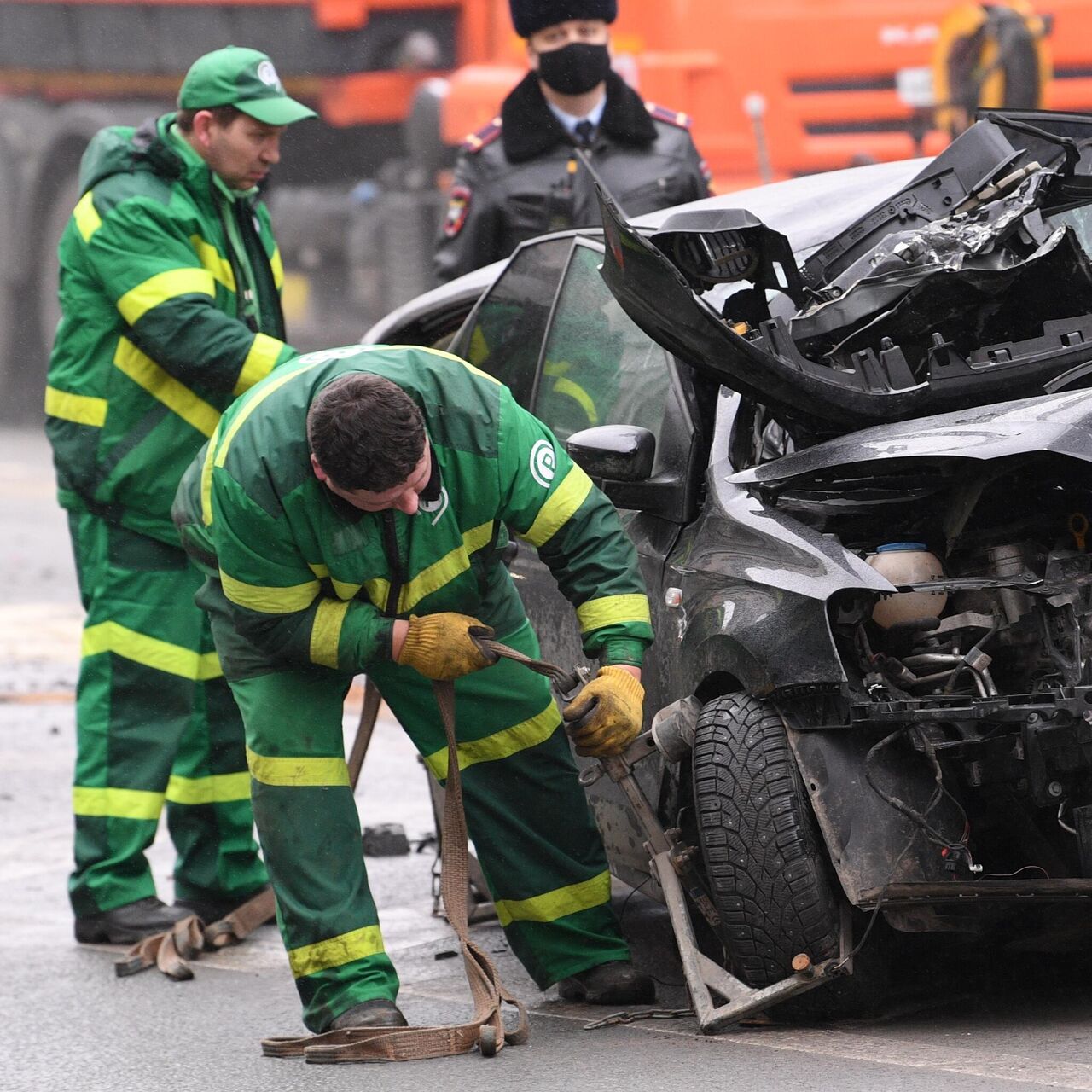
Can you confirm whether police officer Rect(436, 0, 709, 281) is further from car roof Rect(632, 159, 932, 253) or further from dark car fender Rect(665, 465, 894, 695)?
dark car fender Rect(665, 465, 894, 695)

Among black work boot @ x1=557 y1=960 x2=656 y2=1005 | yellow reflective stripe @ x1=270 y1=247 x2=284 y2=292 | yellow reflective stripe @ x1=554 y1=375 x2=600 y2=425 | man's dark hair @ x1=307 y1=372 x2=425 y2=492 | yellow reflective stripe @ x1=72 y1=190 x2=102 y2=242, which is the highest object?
yellow reflective stripe @ x1=72 y1=190 x2=102 y2=242

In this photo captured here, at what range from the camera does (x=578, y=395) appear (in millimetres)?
5277

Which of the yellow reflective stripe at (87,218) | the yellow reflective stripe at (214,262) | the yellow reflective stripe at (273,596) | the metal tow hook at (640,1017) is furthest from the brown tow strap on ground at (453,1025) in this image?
the yellow reflective stripe at (87,218)

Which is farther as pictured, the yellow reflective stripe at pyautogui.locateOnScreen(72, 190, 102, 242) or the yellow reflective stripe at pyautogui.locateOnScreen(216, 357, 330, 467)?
the yellow reflective stripe at pyautogui.locateOnScreen(72, 190, 102, 242)

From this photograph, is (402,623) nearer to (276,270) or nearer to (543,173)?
(276,270)

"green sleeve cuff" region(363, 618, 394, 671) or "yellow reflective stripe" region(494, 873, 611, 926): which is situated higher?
"green sleeve cuff" region(363, 618, 394, 671)

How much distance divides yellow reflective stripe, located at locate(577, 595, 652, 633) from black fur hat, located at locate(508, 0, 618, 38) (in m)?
2.89

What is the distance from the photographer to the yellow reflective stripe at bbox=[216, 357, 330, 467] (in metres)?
4.51

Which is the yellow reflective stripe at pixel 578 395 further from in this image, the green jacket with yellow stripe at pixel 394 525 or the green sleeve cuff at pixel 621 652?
the green sleeve cuff at pixel 621 652

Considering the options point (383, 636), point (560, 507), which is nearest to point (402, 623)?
point (383, 636)

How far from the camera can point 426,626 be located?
4488 mm

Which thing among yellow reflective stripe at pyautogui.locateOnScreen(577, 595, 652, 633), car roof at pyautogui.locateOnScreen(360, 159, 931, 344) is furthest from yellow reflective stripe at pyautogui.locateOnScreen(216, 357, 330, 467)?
car roof at pyautogui.locateOnScreen(360, 159, 931, 344)

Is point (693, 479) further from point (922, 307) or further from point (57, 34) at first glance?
point (57, 34)

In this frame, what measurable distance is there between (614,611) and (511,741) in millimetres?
444
